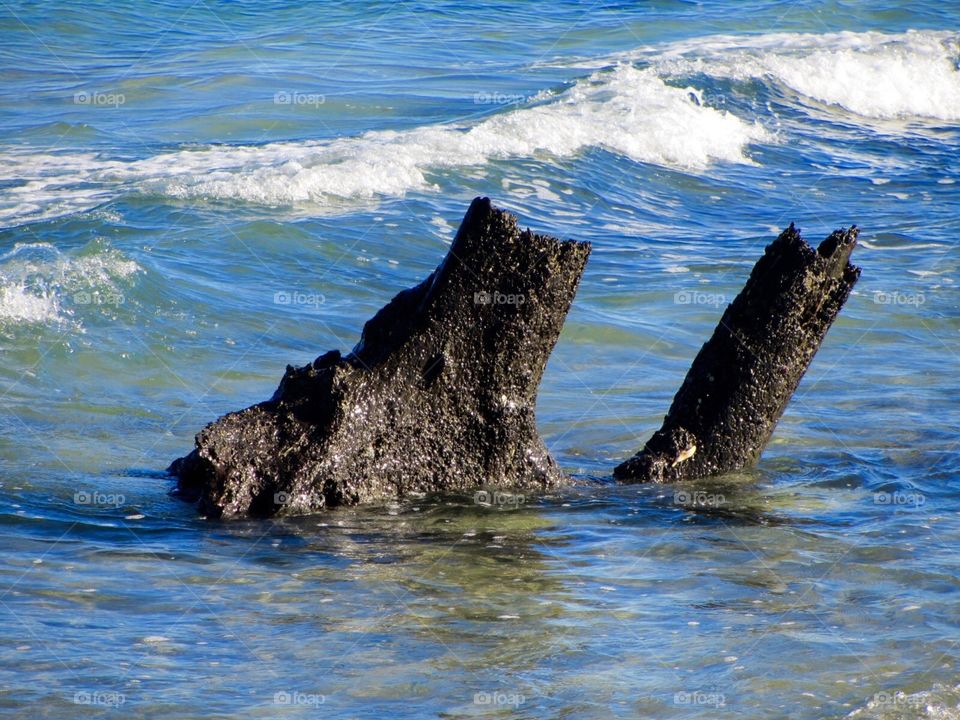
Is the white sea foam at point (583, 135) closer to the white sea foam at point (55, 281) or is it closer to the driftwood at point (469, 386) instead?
the white sea foam at point (55, 281)

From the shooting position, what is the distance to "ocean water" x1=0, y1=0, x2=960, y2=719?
4.40m

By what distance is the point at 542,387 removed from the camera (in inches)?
347

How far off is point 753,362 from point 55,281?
6.36 m

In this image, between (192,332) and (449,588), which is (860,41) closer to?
(192,332)

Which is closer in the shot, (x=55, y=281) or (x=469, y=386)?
(x=469, y=386)

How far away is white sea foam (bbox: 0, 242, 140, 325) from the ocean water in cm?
4

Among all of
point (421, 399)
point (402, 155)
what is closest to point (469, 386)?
point (421, 399)

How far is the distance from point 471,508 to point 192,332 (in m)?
4.33

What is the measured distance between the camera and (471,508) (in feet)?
19.9

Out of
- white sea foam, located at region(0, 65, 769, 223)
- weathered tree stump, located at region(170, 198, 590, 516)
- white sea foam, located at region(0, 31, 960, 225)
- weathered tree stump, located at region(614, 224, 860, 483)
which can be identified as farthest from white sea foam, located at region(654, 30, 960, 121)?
weathered tree stump, located at region(170, 198, 590, 516)

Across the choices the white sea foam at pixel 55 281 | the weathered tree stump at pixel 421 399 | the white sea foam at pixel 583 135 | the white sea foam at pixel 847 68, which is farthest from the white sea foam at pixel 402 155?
the weathered tree stump at pixel 421 399

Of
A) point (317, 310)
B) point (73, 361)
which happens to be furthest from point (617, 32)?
point (73, 361)

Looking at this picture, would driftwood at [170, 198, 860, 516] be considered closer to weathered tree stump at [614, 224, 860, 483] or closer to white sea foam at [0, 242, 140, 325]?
weathered tree stump at [614, 224, 860, 483]

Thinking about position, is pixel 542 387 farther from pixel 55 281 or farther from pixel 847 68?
pixel 847 68
